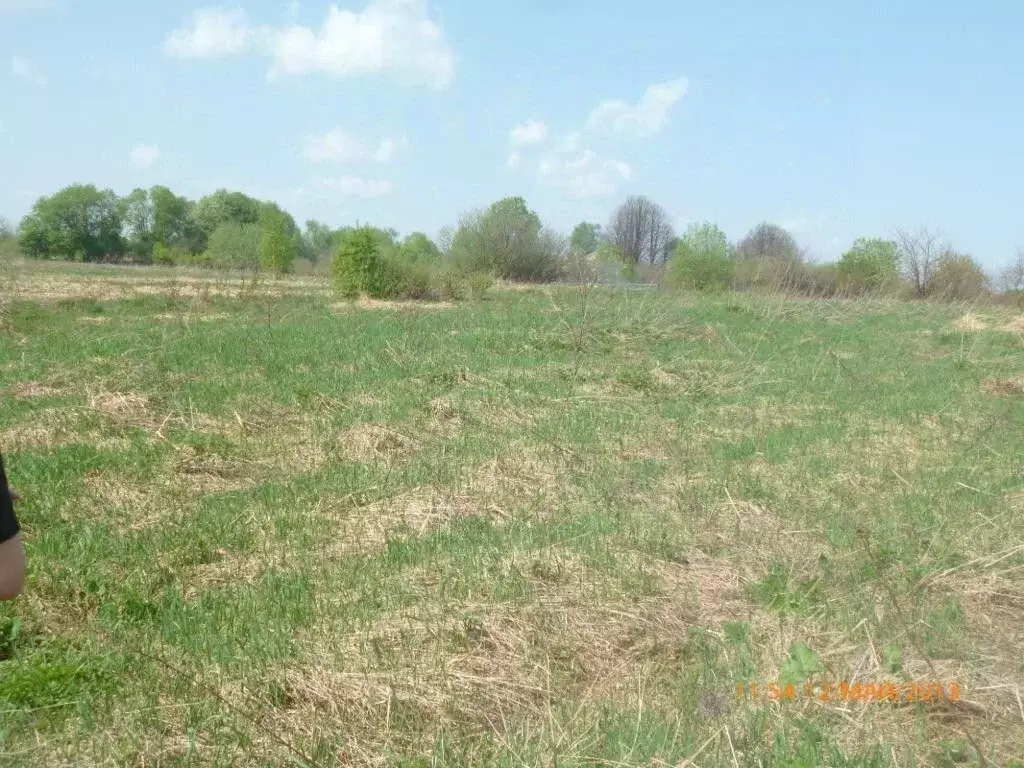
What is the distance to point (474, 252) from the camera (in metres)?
40.3

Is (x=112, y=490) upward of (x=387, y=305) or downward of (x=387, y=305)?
downward

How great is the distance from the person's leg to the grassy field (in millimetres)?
1438

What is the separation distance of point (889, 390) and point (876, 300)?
74.0ft

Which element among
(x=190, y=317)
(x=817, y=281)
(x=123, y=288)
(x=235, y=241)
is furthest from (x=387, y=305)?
Answer: (x=235, y=241)

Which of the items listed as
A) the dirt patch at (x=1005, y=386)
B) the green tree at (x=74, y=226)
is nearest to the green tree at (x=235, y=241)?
the green tree at (x=74, y=226)

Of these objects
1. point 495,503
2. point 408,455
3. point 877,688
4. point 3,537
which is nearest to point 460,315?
point 408,455

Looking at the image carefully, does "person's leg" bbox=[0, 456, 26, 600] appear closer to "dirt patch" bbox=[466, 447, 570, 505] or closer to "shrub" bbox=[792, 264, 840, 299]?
"dirt patch" bbox=[466, 447, 570, 505]

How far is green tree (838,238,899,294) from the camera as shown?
42750 mm

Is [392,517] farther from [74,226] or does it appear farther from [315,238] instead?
[315,238]

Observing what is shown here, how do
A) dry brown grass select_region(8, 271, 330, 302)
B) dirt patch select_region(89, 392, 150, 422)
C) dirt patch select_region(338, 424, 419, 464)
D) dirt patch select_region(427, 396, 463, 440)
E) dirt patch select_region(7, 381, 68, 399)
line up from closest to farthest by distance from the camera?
dirt patch select_region(338, 424, 419, 464), dirt patch select_region(89, 392, 150, 422), dirt patch select_region(427, 396, 463, 440), dirt patch select_region(7, 381, 68, 399), dry brown grass select_region(8, 271, 330, 302)

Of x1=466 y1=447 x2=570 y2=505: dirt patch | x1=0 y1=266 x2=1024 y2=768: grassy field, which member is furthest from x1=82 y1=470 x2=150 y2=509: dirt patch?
x1=466 y1=447 x2=570 y2=505: dirt patch

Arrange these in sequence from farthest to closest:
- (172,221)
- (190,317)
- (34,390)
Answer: (172,221) → (190,317) → (34,390)
